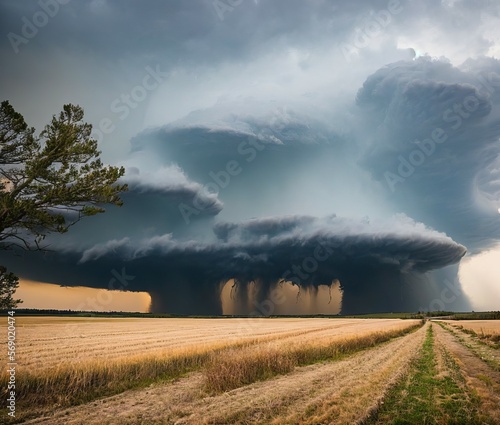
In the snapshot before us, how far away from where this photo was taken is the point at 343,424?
10836 millimetres

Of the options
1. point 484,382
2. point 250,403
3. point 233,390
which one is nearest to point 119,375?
point 233,390

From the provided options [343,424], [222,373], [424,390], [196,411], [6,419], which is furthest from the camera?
[222,373]

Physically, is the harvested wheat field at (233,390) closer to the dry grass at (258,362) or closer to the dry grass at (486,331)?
the dry grass at (258,362)

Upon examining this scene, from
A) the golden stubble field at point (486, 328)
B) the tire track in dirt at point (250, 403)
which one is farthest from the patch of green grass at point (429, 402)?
the golden stubble field at point (486, 328)

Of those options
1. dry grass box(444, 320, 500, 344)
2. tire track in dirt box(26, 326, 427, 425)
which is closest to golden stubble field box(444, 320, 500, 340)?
dry grass box(444, 320, 500, 344)

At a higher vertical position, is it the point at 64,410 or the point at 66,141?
the point at 66,141

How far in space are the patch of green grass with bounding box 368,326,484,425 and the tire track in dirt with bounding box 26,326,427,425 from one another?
1.80ft

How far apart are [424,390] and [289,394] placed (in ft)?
20.3

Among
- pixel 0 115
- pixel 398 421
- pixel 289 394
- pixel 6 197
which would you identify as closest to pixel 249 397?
pixel 289 394

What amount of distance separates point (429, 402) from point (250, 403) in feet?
22.5

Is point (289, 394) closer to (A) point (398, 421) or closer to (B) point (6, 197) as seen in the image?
(A) point (398, 421)

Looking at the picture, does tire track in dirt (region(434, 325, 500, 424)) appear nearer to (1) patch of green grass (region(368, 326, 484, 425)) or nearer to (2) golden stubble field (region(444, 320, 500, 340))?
(1) patch of green grass (region(368, 326, 484, 425))

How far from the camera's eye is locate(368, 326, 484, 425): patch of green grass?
11.6m

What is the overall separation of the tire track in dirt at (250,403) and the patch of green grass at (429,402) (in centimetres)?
55
